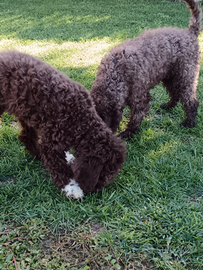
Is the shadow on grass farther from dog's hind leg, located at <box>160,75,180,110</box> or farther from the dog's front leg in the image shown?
the dog's front leg

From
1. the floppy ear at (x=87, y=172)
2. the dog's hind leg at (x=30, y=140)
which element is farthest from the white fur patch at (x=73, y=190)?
the dog's hind leg at (x=30, y=140)

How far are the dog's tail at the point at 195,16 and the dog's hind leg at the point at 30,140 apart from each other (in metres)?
2.63

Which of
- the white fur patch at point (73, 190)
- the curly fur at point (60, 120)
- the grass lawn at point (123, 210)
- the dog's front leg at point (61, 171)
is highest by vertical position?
the curly fur at point (60, 120)

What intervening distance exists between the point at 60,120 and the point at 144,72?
1423 mm

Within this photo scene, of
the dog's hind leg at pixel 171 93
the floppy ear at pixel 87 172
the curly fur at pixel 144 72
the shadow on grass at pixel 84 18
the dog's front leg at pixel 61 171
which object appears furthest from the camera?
the shadow on grass at pixel 84 18

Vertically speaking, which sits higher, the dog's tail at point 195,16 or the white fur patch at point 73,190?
the dog's tail at point 195,16

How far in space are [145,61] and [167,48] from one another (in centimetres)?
41

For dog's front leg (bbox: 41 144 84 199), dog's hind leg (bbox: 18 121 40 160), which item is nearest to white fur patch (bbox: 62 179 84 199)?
dog's front leg (bbox: 41 144 84 199)

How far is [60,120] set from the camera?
2.12 m

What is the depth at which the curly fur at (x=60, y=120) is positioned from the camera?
211 cm

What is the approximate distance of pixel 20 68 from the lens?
215 centimetres

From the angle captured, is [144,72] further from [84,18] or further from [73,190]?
[84,18]

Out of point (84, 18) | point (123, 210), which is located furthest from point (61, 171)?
point (84, 18)

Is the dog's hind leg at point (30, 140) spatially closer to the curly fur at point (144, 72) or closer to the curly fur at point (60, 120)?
the curly fur at point (60, 120)
